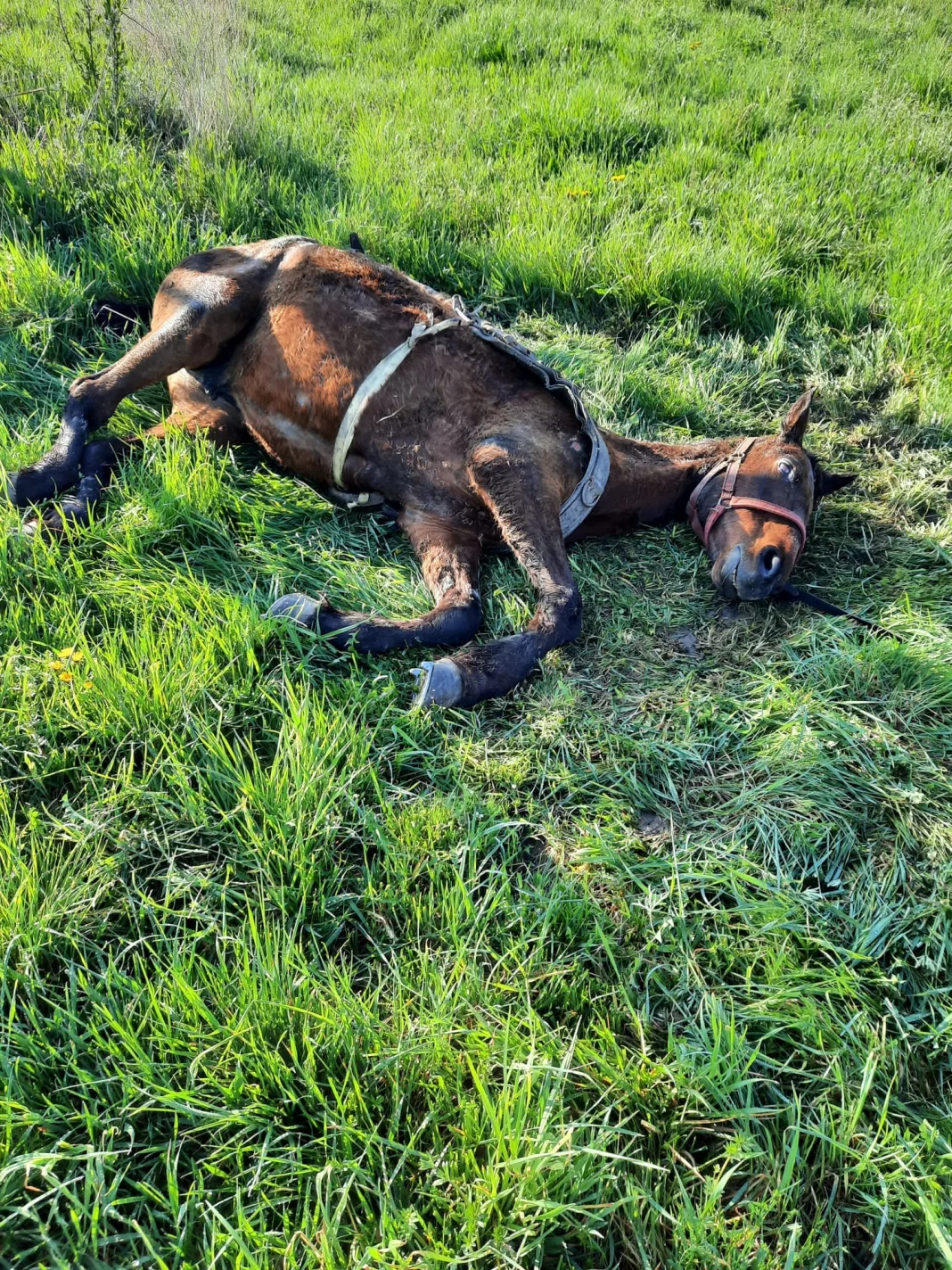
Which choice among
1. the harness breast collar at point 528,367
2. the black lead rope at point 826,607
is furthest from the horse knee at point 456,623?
the black lead rope at point 826,607

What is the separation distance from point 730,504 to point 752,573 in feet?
1.31

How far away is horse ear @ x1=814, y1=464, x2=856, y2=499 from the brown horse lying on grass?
30mm

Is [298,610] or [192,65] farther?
[192,65]

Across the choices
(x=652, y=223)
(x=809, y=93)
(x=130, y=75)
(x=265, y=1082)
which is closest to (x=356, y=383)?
(x=265, y=1082)

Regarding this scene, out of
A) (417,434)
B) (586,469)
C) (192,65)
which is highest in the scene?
(192,65)

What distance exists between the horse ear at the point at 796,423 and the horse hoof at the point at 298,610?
242 cm

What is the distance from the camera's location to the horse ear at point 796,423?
3.88 meters

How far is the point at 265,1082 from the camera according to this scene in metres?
1.78

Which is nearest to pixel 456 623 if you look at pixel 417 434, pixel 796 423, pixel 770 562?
pixel 417 434

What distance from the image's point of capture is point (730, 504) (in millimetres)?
3752

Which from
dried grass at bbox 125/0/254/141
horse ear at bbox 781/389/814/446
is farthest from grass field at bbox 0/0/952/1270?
dried grass at bbox 125/0/254/141

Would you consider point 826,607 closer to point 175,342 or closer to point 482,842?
point 482,842

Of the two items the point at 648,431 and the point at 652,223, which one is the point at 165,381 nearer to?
the point at 648,431

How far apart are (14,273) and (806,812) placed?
15.4 ft
